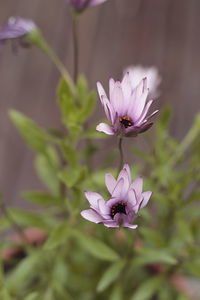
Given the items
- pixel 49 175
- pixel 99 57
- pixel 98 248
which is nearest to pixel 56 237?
pixel 98 248

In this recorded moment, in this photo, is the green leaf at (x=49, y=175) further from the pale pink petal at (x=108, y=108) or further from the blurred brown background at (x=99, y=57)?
the blurred brown background at (x=99, y=57)

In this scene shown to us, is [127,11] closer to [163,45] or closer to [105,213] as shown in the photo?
[163,45]

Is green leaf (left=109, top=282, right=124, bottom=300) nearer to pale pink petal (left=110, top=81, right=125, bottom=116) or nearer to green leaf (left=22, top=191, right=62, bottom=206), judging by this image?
green leaf (left=22, top=191, right=62, bottom=206)

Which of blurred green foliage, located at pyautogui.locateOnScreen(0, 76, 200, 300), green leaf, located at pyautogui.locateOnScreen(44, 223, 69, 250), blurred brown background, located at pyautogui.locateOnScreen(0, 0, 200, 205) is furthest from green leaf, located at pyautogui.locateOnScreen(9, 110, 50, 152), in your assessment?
blurred brown background, located at pyautogui.locateOnScreen(0, 0, 200, 205)

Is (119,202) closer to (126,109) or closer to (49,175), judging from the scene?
(126,109)

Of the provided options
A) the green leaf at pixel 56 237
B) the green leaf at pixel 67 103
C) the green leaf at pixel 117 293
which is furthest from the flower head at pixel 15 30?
the green leaf at pixel 117 293
